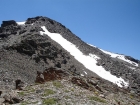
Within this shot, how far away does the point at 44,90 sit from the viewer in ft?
87.4

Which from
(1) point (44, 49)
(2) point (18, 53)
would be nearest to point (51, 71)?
(2) point (18, 53)

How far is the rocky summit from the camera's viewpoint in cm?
2442

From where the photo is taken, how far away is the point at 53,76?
41.0 m

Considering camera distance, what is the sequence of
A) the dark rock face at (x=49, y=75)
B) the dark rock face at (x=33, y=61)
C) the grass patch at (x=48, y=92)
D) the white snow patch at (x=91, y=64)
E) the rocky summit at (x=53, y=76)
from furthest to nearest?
the white snow patch at (x=91, y=64), the dark rock face at (x=33, y=61), the dark rock face at (x=49, y=75), the grass patch at (x=48, y=92), the rocky summit at (x=53, y=76)

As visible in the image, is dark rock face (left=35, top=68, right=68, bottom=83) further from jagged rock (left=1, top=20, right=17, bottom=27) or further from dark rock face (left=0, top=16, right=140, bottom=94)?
jagged rock (left=1, top=20, right=17, bottom=27)

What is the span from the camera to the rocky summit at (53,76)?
24422 mm

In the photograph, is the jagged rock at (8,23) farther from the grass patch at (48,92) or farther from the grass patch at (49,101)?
the grass patch at (49,101)

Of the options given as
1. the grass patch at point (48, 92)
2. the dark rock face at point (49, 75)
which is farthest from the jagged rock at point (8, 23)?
the grass patch at point (48, 92)

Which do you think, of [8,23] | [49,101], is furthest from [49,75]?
[8,23]

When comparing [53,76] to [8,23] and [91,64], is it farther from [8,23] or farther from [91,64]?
[8,23]

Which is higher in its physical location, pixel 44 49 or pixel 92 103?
pixel 44 49

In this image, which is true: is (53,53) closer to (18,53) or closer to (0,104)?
(18,53)

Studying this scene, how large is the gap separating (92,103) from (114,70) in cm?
9668

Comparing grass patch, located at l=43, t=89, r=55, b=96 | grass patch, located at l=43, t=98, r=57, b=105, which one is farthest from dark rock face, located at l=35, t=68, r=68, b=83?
grass patch, located at l=43, t=98, r=57, b=105
